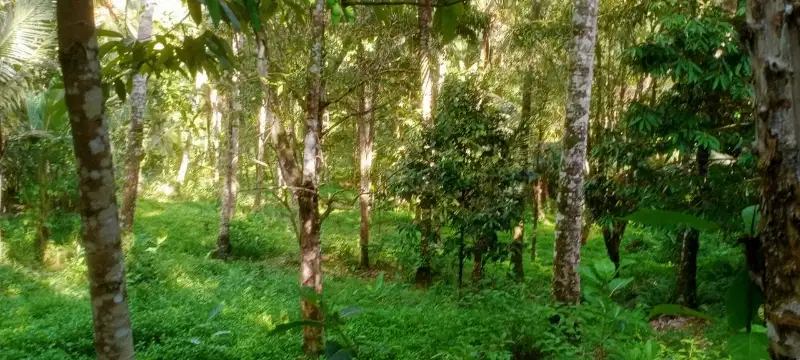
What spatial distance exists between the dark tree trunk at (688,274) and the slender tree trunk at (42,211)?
35.0ft

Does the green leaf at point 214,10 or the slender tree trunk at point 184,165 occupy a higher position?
the slender tree trunk at point 184,165

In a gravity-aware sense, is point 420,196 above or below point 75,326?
above

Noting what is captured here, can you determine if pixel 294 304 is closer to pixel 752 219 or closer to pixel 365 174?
pixel 365 174

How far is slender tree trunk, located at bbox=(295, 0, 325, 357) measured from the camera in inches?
179

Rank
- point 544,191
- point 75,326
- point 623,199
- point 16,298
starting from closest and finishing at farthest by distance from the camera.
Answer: point 75,326, point 16,298, point 623,199, point 544,191

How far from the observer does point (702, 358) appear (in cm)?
441

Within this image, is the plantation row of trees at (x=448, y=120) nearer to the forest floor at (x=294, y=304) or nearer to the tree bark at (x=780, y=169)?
the tree bark at (x=780, y=169)

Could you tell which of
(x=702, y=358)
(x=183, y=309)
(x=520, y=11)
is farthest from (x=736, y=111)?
(x=183, y=309)

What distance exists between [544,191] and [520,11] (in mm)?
7138

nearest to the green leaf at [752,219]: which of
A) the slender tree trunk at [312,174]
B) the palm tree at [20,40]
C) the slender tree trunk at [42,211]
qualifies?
the slender tree trunk at [312,174]

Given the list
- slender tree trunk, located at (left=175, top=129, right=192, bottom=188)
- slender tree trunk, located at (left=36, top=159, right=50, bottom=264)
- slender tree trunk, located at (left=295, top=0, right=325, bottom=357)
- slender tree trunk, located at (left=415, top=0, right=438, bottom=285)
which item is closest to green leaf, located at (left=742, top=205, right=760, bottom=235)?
slender tree trunk, located at (left=295, top=0, right=325, bottom=357)

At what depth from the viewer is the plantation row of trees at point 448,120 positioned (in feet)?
2.85

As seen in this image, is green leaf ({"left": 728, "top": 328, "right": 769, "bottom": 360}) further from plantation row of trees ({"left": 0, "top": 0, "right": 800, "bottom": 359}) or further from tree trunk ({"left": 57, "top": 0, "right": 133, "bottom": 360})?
tree trunk ({"left": 57, "top": 0, "right": 133, "bottom": 360})

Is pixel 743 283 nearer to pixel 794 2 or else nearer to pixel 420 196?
pixel 794 2
